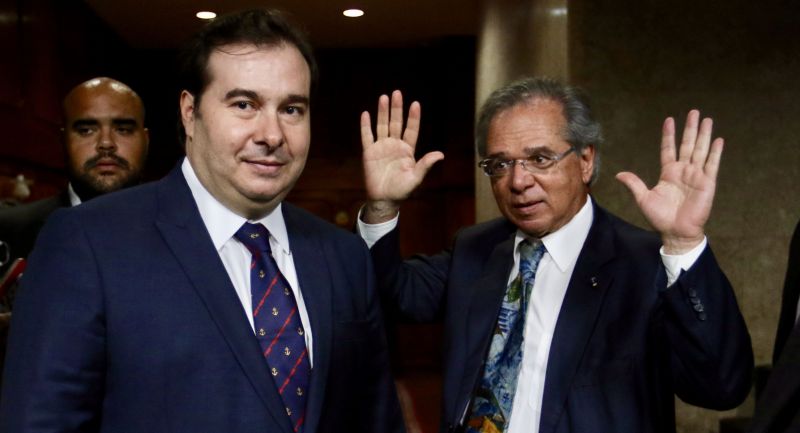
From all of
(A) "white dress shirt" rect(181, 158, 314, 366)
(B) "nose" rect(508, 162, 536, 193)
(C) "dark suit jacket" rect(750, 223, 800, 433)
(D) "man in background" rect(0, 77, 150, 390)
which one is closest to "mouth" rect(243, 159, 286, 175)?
(A) "white dress shirt" rect(181, 158, 314, 366)

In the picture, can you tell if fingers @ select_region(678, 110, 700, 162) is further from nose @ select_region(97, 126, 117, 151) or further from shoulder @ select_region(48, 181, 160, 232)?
nose @ select_region(97, 126, 117, 151)

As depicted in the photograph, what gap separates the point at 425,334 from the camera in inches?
301

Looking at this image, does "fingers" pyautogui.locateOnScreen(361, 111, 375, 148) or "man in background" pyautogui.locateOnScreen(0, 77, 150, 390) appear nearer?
"fingers" pyautogui.locateOnScreen(361, 111, 375, 148)

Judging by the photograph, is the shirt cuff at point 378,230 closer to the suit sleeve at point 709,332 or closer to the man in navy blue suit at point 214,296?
the man in navy blue suit at point 214,296

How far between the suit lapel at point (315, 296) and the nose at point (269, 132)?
227 mm

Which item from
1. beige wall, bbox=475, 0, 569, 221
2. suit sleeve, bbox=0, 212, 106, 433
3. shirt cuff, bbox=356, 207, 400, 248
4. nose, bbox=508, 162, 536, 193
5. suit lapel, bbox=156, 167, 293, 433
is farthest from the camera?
beige wall, bbox=475, 0, 569, 221

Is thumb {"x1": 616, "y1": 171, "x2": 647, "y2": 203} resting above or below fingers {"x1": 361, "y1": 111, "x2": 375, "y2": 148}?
below

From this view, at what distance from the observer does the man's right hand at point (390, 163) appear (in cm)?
192

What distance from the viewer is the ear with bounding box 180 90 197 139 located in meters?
1.49

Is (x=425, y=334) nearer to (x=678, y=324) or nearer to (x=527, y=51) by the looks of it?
(x=527, y=51)

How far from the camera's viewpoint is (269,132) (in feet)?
4.61

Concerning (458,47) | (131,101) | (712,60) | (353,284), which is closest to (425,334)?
(458,47)

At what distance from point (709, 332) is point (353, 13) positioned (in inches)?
199

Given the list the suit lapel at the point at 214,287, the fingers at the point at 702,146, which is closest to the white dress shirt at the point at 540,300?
the fingers at the point at 702,146
